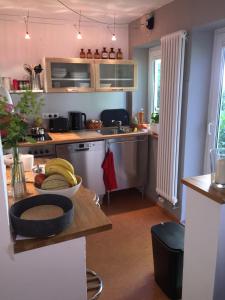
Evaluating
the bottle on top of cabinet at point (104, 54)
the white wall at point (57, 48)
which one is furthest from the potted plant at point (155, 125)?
the bottle on top of cabinet at point (104, 54)

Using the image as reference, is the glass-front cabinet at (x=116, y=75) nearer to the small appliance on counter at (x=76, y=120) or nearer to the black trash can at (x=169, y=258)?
the small appliance on counter at (x=76, y=120)

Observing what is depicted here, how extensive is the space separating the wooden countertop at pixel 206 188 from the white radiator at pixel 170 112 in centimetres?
116

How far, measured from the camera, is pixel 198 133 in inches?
106

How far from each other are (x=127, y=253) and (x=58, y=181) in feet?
4.30

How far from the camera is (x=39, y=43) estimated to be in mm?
3195

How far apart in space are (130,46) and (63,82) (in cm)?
113

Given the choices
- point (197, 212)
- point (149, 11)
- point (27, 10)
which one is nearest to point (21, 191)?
point (197, 212)

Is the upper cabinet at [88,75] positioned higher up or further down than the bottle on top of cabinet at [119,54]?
further down

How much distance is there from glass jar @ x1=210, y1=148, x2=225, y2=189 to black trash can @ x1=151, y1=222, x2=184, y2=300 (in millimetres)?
624

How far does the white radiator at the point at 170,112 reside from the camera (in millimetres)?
2479

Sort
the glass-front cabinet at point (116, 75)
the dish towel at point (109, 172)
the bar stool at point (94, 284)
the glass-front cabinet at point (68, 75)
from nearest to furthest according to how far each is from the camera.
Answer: the bar stool at point (94, 284) < the glass-front cabinet at point (68, 75) < the dish towel at point (109, 172) < the glass-front cabinet at point (116, 75)

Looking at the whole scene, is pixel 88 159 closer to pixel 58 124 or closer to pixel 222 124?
pixel 58 124

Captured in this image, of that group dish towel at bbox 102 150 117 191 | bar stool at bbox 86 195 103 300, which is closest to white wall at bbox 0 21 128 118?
dish towel at bbox 102 150 117 191

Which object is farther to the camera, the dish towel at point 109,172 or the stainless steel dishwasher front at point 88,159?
the dish towel at point 109,172
